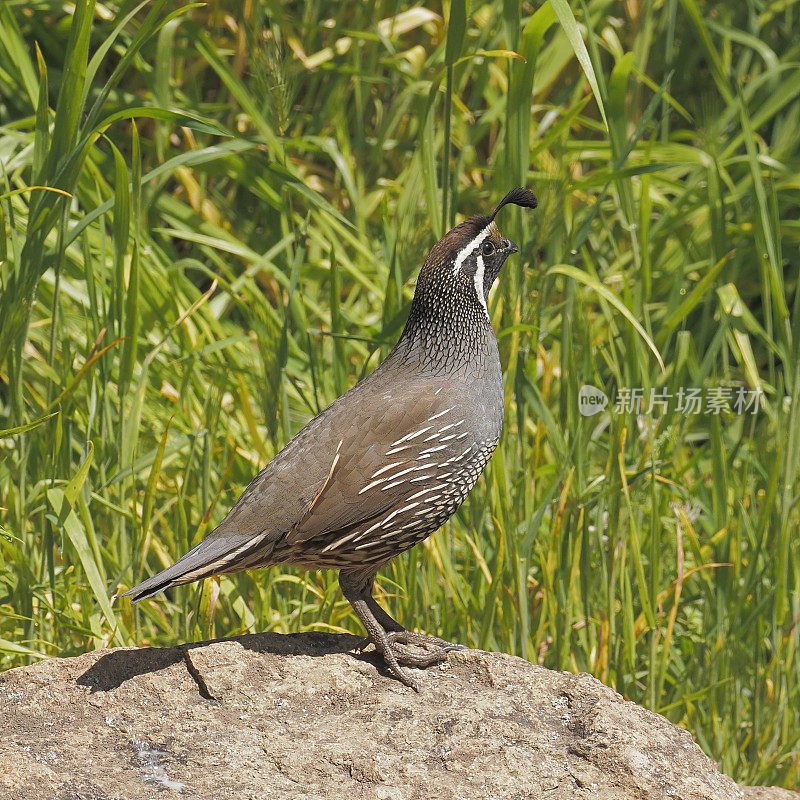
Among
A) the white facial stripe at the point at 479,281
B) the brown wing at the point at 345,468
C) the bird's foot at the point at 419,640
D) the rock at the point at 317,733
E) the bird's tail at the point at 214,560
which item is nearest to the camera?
the rock at the point at 317,733

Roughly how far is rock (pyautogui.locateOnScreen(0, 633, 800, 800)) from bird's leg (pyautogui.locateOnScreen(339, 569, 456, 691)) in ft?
0.16

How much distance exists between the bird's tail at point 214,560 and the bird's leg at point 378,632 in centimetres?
28

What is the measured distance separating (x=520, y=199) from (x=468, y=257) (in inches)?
8.3

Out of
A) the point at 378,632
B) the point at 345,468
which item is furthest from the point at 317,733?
the point at 345,468

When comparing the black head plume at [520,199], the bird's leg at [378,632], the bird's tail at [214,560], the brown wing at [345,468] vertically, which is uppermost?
the black head plume at [520,199]

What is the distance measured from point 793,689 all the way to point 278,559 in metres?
1.62

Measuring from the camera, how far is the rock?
7.30 ft

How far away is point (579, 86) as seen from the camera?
196 inches

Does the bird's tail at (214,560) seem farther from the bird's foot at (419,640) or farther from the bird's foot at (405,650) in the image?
the bird's foot at (419,640)

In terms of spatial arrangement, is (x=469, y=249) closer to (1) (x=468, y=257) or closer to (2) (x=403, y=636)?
(1) (x=468, y=257)

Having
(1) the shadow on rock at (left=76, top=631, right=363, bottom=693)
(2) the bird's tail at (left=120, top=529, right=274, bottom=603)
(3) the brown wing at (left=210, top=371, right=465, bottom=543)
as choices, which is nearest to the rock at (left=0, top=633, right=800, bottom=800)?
(1) the shadow on rock at (left=76, top=631, right=363, bottom=693)

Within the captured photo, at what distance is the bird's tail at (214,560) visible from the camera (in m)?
2.43

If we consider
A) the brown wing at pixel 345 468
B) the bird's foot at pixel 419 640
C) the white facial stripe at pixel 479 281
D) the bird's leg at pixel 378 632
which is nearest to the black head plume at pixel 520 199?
the white facial stripe at pixel 479 281

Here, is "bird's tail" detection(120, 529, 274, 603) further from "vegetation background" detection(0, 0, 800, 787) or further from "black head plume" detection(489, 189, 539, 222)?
"black head plume" detection(489, 189, 539, 222)
